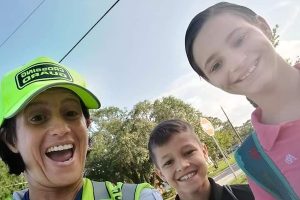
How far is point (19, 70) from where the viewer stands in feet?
5.31

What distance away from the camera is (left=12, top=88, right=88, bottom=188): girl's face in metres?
1.51

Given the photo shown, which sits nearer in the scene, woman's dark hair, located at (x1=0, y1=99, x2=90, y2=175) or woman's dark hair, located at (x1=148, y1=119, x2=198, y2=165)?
woman's dark hair, located at (x1=0, y1=99, x2=90, y2=175)

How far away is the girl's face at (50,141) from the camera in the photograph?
4.97 ft

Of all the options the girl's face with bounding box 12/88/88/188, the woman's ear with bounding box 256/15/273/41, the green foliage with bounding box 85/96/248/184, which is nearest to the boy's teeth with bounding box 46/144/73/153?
the girl's face with bounding box 12/88/88/188

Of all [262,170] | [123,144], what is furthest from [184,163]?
[123,144]

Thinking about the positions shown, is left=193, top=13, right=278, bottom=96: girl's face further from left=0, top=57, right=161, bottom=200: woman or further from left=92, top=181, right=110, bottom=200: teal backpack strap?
left=92, top=181, right=110, bottom=200: teal backpack strap

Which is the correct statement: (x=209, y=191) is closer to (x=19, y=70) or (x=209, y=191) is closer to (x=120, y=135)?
(x=19, y=70)

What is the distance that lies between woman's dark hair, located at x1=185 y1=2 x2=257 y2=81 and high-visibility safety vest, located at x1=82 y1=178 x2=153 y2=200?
0.76m

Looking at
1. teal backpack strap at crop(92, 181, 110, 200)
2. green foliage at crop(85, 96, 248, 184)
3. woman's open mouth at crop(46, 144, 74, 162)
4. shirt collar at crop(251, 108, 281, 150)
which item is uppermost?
green foliage at crop(85, 96, 248, 184)

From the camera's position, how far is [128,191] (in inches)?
54.7

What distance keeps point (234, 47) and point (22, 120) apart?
1059mm

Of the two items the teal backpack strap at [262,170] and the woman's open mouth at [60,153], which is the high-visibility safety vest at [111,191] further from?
the teal backpack strap at [262,170]

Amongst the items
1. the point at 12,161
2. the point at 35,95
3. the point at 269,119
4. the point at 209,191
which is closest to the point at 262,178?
the point at 269,119

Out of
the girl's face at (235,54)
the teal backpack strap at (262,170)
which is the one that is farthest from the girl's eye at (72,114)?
the teal backpack strap at (262,170)
